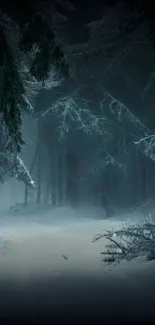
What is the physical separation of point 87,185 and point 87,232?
11.8 metres

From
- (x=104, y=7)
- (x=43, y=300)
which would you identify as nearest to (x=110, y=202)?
(x=104, y=7)

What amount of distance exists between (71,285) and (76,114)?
16762 millimetres

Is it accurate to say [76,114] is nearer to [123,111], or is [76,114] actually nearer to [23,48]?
[123,111]

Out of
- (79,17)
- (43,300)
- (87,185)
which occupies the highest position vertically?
(79,17)

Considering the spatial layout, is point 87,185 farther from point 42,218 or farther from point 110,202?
point 42,218

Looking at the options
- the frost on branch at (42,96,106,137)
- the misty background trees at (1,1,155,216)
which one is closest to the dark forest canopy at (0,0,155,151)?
the misty background trees at (1,1,155,216)

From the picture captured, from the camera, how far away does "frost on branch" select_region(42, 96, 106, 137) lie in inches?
957

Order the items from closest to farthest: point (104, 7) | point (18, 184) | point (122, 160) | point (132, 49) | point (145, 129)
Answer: point (104, 7) → point (132, 49) → point (145, 129) → point (122, 160) → point (18, 184)

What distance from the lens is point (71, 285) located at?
8.62m

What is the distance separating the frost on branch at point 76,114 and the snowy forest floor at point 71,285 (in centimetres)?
1038

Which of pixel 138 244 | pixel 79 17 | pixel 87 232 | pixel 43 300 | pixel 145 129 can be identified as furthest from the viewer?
pixel 145 129

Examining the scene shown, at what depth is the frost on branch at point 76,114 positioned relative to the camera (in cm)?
2430

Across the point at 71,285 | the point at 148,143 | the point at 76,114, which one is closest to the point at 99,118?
the point at 76,114

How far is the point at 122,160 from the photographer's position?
27.6 m
